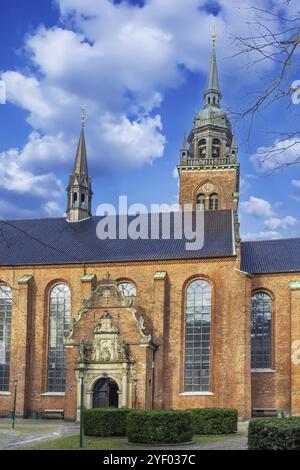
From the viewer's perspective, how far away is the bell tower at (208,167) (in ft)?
180

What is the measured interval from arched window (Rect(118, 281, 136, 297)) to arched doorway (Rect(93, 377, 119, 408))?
6458 millimetres

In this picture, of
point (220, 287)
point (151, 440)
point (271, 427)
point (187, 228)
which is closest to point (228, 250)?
point (220, 287)

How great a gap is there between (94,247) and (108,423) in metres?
19.7

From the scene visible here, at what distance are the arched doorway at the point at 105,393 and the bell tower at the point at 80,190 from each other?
15.6 m

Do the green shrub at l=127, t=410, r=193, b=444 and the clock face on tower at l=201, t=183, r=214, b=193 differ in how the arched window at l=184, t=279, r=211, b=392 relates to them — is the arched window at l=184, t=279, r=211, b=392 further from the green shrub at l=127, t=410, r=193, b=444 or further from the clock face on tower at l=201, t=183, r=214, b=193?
the green shrub at l=127, t=410, r=193, b=444

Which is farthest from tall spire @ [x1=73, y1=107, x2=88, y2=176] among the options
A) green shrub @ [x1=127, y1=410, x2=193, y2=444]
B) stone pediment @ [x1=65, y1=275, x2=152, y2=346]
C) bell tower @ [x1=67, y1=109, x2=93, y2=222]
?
green shrub @ [x1=127, y1=410, x2=193, y2=444]

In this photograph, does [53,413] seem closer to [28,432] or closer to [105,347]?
[105,347]

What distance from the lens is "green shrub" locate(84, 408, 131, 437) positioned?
27.5 m

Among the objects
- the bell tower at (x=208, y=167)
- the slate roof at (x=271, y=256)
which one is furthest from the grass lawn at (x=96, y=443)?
the bell tower at (x=208, y=167)

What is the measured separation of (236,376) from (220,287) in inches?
229

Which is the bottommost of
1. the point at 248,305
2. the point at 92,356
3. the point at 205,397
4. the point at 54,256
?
the point at 205,397

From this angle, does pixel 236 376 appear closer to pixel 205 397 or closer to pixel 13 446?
pixel 205 397

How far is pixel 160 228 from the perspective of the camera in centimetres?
4731

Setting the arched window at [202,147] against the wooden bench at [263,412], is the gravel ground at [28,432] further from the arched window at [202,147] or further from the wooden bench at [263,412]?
the arched window at [202,147]
